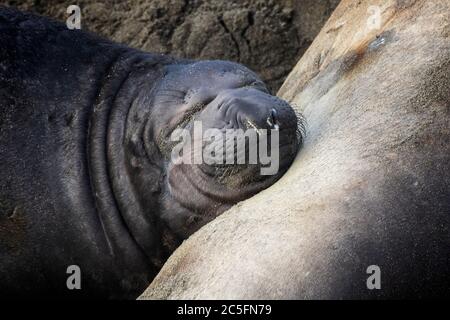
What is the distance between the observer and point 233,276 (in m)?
2.12

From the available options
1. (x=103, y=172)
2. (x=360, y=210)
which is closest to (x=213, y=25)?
(x=103, y=172)

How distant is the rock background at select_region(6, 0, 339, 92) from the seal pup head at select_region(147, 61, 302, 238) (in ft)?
4.63

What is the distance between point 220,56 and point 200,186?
1.75 metres

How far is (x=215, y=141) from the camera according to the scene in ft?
8.82

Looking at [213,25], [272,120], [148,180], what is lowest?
[148,180]

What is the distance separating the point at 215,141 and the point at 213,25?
179 centimetres

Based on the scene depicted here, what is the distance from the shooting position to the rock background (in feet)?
14.3

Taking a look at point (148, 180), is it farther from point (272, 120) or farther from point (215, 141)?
point (272, 120)

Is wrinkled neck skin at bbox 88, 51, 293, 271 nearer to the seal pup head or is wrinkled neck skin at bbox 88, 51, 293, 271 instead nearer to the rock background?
the seal pup head

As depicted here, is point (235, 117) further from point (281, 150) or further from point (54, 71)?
point (54, 71)

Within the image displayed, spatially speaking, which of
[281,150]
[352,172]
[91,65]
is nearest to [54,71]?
[91,65]

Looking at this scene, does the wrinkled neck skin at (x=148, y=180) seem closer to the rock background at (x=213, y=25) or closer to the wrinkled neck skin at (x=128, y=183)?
the wrinkled neck skin at (x=128, y=183)

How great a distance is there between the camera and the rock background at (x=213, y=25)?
4.34 meters

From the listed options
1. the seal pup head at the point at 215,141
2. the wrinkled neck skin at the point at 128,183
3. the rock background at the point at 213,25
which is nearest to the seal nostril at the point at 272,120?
the seal pup head at the point at 215,141
